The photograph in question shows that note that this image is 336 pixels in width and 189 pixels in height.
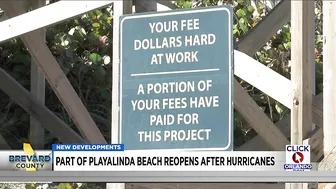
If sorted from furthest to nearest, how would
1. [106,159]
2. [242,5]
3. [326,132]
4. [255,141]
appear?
[242,5]
[255,141]
[106,159]
[326,132]

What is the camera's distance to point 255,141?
6.27 metres

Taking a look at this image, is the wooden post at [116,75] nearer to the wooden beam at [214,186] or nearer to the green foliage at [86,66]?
the wooden beam at [214,186]

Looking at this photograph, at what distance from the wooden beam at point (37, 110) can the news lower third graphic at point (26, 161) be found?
1085 mm

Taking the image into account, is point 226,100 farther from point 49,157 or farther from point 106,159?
point 49,157

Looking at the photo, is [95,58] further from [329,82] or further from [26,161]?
[329,82]

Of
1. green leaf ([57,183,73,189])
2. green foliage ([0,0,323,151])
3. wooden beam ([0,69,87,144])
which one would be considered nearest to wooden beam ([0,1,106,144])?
green leaf ([57,183,73,189])

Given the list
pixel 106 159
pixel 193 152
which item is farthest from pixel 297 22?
pixel 106 159

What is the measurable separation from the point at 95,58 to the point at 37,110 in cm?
75

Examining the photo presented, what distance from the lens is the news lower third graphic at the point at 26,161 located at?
5027 millimetres

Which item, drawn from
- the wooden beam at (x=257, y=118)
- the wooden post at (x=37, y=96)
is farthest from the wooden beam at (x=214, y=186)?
the wooden post at (x=37, y=96)

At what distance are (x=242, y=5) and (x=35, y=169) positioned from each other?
3.34 metres

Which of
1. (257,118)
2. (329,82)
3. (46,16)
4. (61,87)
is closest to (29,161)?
(61,87)

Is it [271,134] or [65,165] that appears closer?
[65,165]

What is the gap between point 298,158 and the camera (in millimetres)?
4742
